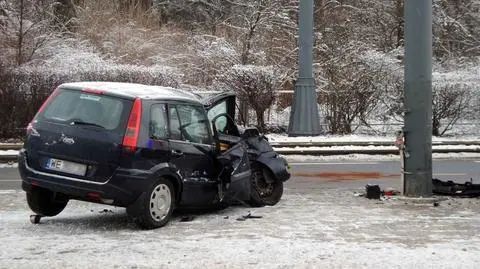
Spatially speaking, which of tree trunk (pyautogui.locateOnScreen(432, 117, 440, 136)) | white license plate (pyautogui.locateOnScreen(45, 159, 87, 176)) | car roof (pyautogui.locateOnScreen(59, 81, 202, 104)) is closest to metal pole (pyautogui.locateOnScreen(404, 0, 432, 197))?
car roof (pyautogui.locateOnScreen(59, 81, 202, 104))

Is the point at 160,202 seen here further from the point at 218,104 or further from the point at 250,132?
the point at 218,104

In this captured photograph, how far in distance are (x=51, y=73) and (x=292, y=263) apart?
16.5 meters

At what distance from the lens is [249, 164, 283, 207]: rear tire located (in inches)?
370

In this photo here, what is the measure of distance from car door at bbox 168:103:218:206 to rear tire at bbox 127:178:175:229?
0.97 feet

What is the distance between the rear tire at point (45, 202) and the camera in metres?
7.75

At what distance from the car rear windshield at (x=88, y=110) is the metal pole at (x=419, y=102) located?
4.47 metres

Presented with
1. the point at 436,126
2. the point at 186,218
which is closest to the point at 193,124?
the point at 186,218

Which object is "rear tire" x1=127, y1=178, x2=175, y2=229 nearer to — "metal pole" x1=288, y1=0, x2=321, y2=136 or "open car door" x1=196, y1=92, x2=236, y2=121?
"open car door" x1=196, y1=92, x2=236, y2=121

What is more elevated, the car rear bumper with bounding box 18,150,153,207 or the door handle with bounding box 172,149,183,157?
the door handle with bounding box 172,149,183,157

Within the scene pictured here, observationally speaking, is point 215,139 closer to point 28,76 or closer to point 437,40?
point 28,76

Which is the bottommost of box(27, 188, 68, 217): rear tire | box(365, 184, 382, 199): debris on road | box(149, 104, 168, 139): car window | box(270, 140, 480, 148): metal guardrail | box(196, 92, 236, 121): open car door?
box(365, 184, 382, 199): debris on road

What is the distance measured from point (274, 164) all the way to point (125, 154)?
9.63 feet

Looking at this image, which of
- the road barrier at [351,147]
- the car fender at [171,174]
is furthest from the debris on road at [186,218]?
the road barrier at [351,147]

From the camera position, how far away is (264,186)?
9.59 meters
